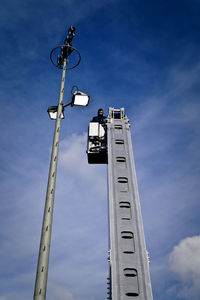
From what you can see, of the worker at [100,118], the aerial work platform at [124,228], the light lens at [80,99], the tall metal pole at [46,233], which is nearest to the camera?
the tall metal pole at [46,233]

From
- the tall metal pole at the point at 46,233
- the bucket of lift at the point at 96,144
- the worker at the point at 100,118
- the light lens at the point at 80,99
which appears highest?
the worker at the point at 100,118

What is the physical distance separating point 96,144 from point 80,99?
24.6ft

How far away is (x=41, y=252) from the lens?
13.0ft

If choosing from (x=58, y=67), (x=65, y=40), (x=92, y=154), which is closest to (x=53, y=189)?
(x=58, y=67)

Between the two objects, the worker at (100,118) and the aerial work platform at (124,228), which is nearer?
the aerial work platform at (124,228)

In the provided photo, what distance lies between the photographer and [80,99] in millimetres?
7160

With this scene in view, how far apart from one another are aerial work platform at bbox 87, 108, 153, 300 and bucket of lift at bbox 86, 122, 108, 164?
0.46 feet

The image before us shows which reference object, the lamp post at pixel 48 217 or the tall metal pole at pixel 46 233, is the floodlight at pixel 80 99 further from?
the tall metal pole at pixel 46 233

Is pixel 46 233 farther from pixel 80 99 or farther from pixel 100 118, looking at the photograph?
pixel 100 118

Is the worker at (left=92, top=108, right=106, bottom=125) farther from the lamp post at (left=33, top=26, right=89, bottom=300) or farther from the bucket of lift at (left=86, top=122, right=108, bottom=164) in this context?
the lamp post at (left=33, top=26, right=89, bottom=300)

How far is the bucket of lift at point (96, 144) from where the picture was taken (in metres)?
14.3

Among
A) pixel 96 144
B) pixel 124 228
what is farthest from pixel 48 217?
pixel 96 144

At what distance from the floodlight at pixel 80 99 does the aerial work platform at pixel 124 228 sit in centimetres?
571

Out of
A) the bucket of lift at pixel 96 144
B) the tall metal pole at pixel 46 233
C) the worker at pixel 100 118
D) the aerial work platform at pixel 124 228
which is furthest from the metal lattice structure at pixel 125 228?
the tall metal pole at pixel 46 233
